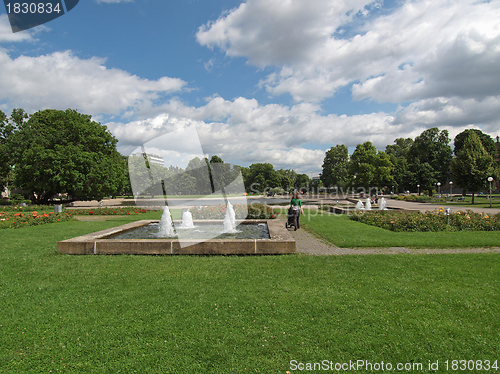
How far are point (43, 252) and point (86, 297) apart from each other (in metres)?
4.64

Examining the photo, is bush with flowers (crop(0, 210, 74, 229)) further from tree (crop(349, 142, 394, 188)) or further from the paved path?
tree (crop(349, 142, 394, 188))

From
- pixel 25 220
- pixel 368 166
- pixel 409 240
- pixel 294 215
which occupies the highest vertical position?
pixel 368 166

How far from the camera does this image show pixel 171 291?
5066mm

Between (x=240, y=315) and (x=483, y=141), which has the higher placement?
(x=483, y=141)

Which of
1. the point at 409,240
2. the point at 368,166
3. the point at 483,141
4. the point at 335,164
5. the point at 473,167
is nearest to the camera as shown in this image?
the point at 409,240

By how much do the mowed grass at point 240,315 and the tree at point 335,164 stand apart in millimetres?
74021

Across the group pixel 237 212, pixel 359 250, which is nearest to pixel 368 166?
pixel 237 212

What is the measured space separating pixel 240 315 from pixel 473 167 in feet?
138

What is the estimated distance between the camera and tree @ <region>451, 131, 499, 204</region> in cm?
3553

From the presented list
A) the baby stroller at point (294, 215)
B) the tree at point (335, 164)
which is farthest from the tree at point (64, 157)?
the tree at point (335, 164)

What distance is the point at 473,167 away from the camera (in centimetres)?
3547

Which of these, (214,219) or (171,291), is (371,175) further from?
(171,291)

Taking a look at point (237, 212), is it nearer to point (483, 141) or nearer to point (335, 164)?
point (483, 141)

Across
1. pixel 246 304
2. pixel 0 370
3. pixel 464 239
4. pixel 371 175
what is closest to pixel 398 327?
pixel 246 304
